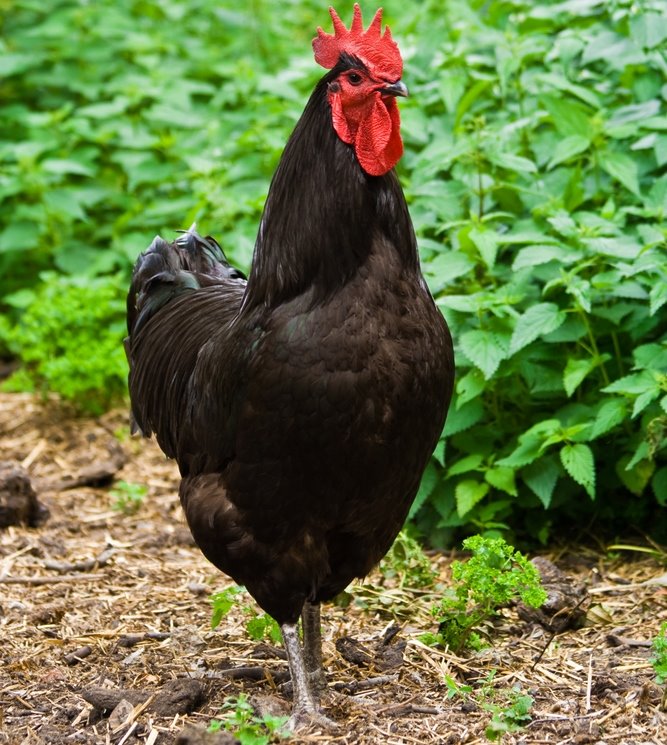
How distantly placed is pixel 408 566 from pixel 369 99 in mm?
2382

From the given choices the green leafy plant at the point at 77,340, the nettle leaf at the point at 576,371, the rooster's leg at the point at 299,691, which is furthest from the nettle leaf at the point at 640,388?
the green leafy plant at the point at 77,340

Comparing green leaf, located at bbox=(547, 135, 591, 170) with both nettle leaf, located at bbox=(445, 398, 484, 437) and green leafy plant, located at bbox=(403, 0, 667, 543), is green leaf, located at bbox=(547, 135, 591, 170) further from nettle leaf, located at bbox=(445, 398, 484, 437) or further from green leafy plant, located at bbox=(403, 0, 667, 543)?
nettle leaf, located at bbox=(445, 398, 484, 437)

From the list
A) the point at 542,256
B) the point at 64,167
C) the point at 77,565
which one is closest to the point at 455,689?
the point at 542,256

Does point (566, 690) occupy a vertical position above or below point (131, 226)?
below

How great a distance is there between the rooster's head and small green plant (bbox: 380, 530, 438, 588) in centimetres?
209

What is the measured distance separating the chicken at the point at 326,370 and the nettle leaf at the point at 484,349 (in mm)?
1157

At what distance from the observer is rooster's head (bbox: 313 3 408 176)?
3.50m

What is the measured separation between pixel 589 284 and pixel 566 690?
75.4 inches

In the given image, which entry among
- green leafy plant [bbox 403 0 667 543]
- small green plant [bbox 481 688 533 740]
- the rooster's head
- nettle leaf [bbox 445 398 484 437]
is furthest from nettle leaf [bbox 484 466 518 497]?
the rooster's head

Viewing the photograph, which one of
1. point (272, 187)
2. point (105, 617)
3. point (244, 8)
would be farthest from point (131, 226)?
point (272, 187)

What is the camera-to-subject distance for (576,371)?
502cm

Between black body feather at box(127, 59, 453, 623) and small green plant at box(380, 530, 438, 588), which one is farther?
small green plant at box(380, 530, 438, 588)

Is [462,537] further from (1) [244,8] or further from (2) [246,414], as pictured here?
(1) [244,8]

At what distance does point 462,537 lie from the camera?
5.52 meters
